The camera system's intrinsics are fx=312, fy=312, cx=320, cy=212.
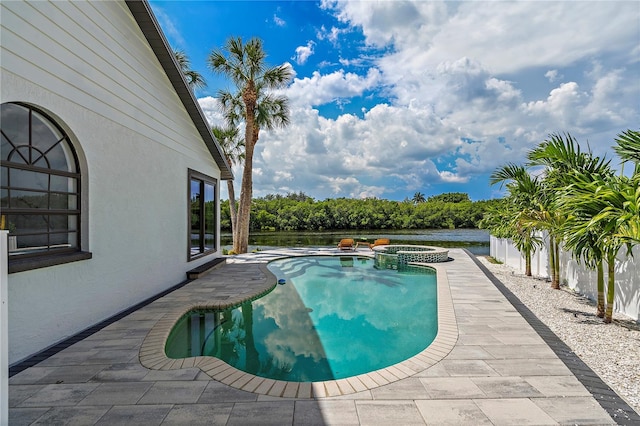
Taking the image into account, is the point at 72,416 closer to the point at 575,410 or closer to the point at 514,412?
the point at 514,412

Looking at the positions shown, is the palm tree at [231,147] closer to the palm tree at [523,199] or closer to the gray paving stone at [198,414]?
the palm tree at [523,199]

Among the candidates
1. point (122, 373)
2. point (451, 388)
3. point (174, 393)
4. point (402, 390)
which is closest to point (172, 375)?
point (174, 393)

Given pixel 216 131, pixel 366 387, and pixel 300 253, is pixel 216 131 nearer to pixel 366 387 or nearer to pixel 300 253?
pixel 300 253

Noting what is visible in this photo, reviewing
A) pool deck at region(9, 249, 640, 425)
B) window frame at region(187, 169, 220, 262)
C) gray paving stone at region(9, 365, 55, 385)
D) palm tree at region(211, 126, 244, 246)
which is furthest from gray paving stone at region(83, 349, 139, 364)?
palm tree at region(211, 126, 244, 246)

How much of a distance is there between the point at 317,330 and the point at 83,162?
456 cm

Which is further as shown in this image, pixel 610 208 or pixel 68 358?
pixel 610 208

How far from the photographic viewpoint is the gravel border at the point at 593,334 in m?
3.21

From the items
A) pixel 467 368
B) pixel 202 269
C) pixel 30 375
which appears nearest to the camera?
pixel 30 375

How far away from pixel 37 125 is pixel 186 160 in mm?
4198

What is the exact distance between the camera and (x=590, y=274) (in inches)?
256

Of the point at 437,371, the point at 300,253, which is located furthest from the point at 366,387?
the point at 300,253

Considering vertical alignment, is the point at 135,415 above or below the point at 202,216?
below

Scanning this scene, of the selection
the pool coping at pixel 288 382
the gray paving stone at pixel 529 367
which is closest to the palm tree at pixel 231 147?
the pool coping at pixel 288 382

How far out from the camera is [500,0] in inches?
306
